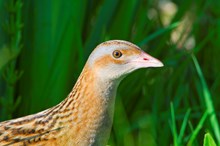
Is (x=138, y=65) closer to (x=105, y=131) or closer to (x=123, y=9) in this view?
(x=105, y=131)

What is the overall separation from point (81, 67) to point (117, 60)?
0.82 m

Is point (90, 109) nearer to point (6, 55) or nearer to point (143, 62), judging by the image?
point (143, 62)

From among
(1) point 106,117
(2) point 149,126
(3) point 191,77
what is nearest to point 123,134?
(2) point 149,126

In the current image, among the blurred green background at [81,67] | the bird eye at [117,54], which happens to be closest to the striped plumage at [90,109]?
the bird eye at [117,54]

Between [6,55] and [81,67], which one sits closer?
[6,55]

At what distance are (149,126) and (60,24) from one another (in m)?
0.68

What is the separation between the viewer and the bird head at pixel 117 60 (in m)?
3.47

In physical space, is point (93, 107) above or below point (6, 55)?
below

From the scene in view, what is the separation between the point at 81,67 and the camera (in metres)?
4.30

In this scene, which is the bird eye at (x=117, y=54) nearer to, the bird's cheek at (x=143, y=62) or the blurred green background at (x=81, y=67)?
the bird's cheek at (x=143, y=62)

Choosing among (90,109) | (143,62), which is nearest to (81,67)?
(90,109)

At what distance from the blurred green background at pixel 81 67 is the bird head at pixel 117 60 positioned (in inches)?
22.5

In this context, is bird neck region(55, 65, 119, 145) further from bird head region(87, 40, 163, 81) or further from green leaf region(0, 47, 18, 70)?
green leaf region(0, 47, 18, 70)

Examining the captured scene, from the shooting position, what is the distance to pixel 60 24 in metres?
4.31
